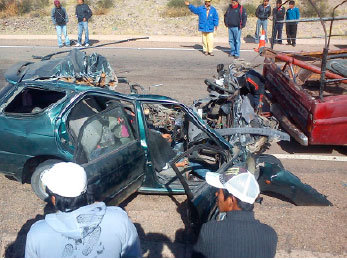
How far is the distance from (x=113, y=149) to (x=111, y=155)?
11 centimetres

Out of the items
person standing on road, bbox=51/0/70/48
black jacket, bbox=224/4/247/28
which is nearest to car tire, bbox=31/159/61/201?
black jacket, bbox=224/4/247/28

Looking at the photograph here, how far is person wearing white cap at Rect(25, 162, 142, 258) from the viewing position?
8.66 ft

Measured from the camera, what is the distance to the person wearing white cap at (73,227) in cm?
264

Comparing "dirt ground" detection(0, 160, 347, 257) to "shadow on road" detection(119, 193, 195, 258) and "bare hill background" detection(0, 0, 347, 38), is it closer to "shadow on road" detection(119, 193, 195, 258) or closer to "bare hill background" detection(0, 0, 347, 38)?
"shadow on road" detection(119, 193, 195, 258)

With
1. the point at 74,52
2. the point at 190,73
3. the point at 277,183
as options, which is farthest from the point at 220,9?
the point at 277,183

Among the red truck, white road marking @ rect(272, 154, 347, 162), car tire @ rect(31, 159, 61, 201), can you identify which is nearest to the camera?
car tire @ rect(31, 159, 61, 201)

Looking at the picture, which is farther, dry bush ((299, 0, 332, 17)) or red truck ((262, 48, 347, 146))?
dry bush ((299, 0, 332, 17))

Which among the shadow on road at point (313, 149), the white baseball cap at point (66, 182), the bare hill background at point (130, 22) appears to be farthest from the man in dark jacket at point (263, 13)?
the white baseball cap at point (66, 182)

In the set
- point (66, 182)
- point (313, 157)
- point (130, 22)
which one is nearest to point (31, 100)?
point (66, 182)

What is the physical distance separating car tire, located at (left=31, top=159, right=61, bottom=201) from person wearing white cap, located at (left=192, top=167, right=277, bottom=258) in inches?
113

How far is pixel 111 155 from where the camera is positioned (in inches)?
193

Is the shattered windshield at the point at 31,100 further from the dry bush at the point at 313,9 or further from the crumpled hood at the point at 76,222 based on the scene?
the dry bush at the point at 313,9

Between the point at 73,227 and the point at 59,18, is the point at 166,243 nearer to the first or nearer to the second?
the point at 73,227

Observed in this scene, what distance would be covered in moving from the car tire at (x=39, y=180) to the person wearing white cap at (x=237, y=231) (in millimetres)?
2869
